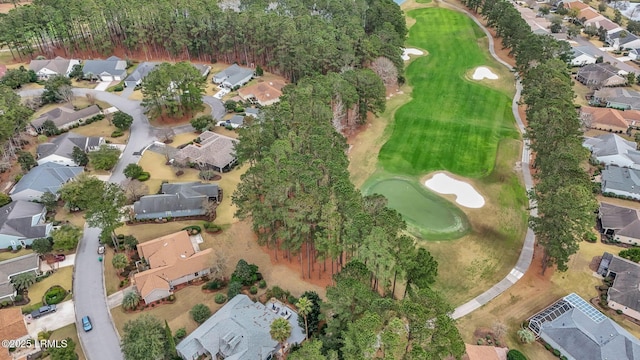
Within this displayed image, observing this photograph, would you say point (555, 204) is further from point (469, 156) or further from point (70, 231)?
point (70, 231)

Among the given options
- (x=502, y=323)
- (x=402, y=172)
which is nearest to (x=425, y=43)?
(x=402, y=172)

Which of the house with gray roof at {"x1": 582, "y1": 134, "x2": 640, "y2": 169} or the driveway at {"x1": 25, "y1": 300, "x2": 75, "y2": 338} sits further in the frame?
the house with gray roof at {"x1": 582, "y1": 134, "x2": 640, "y2": 169}

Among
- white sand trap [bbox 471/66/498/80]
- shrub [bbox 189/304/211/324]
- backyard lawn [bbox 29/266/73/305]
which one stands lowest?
backyard lawn [bbox 29/266/73/305]

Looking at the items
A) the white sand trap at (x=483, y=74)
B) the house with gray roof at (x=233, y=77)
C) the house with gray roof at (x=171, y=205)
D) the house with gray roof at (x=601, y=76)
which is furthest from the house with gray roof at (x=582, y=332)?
the house with gray roof at (x=233, y=77)

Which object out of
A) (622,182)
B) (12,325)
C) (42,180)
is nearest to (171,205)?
(42,180)

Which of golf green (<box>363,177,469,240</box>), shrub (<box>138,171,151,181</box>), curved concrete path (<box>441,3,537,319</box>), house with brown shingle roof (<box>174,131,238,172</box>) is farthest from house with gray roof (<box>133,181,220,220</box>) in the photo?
curved concrete path (<box>441,3,537,319</box>)

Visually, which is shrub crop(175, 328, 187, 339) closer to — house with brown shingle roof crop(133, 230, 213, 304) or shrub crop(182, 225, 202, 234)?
house with brown shingle roof crop(133, 230, 213, 304)

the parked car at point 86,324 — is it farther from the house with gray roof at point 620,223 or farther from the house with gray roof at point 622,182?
the house with gray roof at point 622,182
